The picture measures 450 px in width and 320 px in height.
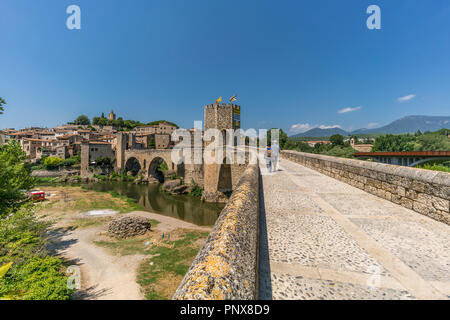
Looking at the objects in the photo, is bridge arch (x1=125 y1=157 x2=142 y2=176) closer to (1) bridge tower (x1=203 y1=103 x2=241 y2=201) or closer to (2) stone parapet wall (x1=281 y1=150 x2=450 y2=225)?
(1) bridge tower (x1=203 y1=103 x2=241 y2=201)

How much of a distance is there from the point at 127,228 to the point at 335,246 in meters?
15.8

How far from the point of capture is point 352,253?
8.66 feet

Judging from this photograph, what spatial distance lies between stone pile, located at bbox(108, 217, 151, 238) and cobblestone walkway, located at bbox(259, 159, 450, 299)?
1397 centimetres

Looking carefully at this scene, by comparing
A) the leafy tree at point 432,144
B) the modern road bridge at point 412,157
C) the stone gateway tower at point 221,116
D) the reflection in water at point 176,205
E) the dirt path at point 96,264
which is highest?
the stone gateway tower at point 221,116

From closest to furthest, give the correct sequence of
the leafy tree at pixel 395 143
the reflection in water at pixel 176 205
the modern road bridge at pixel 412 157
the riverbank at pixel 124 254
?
the riverbank at pixel 124 254 < the modern road bridge at pixel 412 157 < the reflection in water at pixel 176 205 < the leafy tree at pixel 395 143

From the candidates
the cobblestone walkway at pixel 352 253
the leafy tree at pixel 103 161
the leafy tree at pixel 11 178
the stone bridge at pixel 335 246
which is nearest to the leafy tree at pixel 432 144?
the stone bridge at pixel 335 246

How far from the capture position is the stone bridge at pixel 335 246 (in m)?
1.48

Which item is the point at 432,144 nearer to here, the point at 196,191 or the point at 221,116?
the point at 221,116

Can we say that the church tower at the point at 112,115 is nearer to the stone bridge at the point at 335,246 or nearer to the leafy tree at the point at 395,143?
the leafy tree at the point at 395,143

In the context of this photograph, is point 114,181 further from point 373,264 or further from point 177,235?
point 373,264

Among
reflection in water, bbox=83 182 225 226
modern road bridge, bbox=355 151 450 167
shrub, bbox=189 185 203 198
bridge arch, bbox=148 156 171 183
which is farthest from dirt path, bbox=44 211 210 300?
modern road bridge, bbox=355 151 450 167

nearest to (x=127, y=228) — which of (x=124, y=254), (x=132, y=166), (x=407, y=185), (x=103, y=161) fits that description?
(x=124, y=254)

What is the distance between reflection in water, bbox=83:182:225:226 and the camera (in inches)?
826

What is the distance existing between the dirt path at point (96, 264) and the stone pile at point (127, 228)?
89 cm
